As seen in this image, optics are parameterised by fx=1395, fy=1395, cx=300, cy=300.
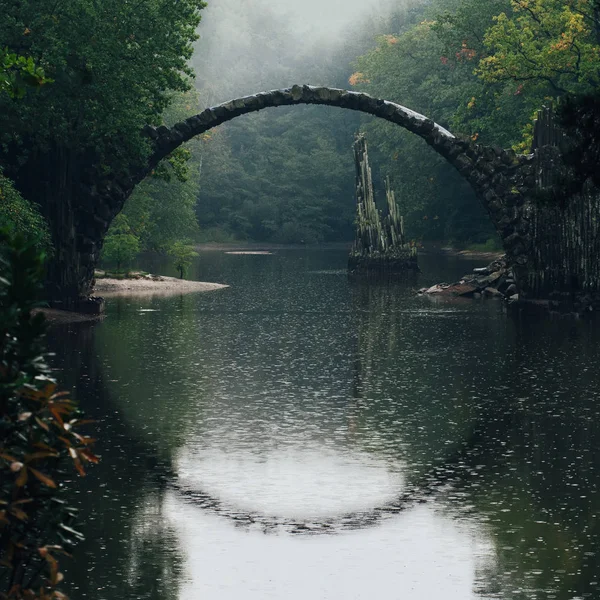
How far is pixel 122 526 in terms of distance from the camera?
401 inches

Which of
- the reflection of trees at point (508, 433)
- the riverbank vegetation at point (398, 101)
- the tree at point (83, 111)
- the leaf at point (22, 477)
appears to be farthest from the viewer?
the riverbank vegetation at point (398, 101)

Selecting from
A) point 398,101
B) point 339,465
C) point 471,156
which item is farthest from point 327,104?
point 398,101

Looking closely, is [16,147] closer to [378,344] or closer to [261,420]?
[378,344]

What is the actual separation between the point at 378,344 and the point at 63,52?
827cm

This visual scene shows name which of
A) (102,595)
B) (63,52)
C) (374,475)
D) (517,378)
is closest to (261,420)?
(374,475)

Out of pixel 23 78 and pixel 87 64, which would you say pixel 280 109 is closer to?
pixel 87 64

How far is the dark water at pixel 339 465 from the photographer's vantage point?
8930 millimetres

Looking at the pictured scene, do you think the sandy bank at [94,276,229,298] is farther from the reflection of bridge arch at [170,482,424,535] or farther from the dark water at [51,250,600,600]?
the reflection of bridge arch at [170,482,424,535]

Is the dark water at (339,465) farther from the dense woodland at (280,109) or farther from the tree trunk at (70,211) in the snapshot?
the tree trunk at (70,211)

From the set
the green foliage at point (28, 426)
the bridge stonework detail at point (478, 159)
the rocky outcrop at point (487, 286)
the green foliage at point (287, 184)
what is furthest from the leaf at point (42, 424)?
the green foliage at point (287, 184)

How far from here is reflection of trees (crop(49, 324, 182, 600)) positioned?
28.3ft

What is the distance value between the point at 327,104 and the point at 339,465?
2122 cm

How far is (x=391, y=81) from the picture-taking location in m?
75.4

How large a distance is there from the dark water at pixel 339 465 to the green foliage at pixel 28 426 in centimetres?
312
